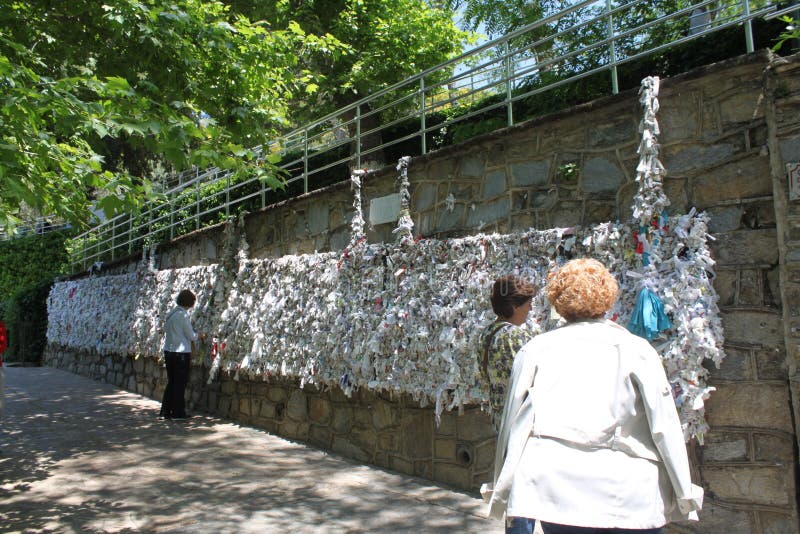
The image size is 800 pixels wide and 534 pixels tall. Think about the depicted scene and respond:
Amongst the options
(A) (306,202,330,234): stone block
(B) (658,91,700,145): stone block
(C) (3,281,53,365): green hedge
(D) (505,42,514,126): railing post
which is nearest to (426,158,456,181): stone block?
(D) (505,42,514,126): railing post

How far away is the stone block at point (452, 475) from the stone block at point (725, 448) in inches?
81.7

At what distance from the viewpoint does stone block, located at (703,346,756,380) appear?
376 cm

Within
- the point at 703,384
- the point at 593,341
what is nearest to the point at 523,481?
the point at 593,341

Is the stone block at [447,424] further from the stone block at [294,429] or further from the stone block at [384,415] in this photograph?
the stone block at [294,429]

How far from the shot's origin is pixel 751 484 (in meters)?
3.70

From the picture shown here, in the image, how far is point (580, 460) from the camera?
219 cm

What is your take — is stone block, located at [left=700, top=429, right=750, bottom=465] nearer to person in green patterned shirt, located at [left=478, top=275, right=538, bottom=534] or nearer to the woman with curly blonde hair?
person in green patterned shirt, located at [left=478, top=275, right=538, bottom=534]

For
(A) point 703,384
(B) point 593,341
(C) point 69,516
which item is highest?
(B) point 593,341

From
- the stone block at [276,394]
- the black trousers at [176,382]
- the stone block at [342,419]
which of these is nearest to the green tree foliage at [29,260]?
the black trousers at [176,382]

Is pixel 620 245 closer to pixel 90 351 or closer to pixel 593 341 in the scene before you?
pixel 593 341

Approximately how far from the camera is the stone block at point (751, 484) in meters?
3.59

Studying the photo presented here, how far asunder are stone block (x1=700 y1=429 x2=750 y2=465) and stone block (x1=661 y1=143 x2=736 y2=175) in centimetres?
164

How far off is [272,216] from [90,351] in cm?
905

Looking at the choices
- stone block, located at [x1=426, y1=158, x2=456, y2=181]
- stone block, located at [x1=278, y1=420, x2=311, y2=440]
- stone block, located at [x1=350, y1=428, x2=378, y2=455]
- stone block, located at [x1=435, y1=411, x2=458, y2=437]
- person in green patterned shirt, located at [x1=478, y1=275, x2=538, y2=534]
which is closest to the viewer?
person in green patterned shirt, located at [x1=478, y1=275, x2=538, y2=534]
